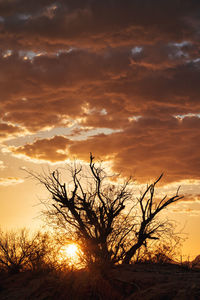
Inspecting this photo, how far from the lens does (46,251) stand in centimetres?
2319

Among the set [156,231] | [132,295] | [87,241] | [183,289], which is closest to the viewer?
[183,289]

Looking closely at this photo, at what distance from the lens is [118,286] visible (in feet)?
39.1

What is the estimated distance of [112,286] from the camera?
1193cm

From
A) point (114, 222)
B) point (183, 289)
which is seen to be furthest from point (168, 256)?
point (183, 289)

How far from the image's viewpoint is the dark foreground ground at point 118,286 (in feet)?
32.8

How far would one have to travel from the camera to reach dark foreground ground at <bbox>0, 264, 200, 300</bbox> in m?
10.0

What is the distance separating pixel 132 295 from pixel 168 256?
33.6 feet

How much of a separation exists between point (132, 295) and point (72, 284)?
8.45 feet

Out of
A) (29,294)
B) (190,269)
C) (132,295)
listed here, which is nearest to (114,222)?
(190,269)

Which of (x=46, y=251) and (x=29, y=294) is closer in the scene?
(x=29, y=294)

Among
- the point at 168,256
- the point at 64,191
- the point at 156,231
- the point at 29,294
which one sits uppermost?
the point at 64,191

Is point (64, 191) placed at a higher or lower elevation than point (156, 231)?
higher

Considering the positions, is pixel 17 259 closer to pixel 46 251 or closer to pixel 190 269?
pixel 46 251

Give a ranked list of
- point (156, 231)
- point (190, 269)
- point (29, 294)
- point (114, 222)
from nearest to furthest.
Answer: point (29, 294) → point (190, 269) → point (114, 222) → point (156, 231)
